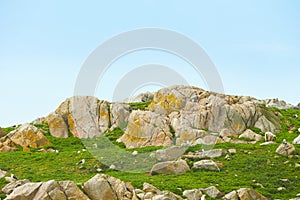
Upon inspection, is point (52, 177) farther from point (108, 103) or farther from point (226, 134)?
point (108, 103)

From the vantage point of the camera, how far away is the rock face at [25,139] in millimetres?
42250

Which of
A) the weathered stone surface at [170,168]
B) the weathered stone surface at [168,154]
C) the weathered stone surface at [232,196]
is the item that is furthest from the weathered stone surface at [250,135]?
the weathered stone surface at [232,196]

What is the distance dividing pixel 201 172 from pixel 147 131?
15.1 metres

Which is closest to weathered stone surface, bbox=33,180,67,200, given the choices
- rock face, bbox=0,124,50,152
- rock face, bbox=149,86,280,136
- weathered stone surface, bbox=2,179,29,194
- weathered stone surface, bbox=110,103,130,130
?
weathered stone surface, bbox=2,179,29,194

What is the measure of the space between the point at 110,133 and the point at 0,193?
23925 mm

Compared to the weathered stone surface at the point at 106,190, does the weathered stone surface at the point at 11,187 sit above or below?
below

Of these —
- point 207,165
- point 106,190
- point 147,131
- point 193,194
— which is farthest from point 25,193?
point 147,131

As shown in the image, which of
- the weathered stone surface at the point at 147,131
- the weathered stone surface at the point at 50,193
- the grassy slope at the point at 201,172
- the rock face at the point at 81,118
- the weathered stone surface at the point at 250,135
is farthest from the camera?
the rock face at the point at 81,118

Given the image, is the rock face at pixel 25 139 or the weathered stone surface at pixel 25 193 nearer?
the weathered stone surface at pixel 25 193

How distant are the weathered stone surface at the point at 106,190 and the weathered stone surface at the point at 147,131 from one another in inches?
732

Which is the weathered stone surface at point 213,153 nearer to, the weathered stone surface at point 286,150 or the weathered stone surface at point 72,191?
the weathered stone surface at point 286,150

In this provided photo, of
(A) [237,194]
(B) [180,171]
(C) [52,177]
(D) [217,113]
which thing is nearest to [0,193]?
(C) [52,177]

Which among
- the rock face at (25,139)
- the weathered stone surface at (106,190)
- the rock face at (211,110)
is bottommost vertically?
the rock face at (25,139)

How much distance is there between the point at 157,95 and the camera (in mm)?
50375
